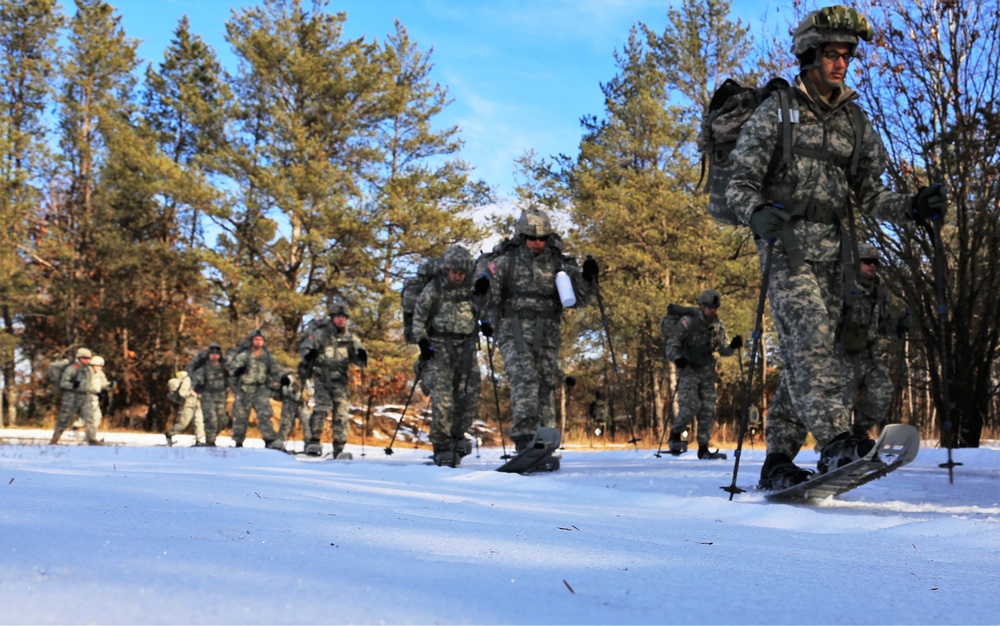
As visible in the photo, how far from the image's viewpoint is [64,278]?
107 feet

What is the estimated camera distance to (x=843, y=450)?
4.64 metres

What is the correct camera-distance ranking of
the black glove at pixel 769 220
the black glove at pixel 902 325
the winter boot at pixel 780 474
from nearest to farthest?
the black glove at pixel 769 220 < the winter boot at pixel 780 474 < the black glove at pixel 902 325

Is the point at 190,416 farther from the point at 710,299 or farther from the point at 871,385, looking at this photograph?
the point at 871,385

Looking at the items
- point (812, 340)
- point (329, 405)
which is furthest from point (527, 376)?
point (329, 405)

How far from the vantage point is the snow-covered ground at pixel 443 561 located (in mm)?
1361

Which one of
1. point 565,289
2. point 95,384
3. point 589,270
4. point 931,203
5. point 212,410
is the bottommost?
point 212,410

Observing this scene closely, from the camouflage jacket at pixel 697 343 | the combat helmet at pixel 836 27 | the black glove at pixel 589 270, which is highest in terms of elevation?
the combat helmet at pixel 836 27

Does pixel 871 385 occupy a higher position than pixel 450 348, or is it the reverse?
pixel 450 348

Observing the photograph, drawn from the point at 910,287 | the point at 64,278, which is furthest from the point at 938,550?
the point at 64,278

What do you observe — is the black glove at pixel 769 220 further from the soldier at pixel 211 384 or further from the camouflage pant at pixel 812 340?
the soldier at pixel 211 384

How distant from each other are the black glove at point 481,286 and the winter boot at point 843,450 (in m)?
4.14

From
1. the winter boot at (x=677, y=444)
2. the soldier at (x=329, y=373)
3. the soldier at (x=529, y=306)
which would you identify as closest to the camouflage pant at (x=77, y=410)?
the soldier at (x=329, y=373)

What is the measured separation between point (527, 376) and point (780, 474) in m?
3.44

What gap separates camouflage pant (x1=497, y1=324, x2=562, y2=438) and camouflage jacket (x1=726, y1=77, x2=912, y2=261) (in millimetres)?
3477
